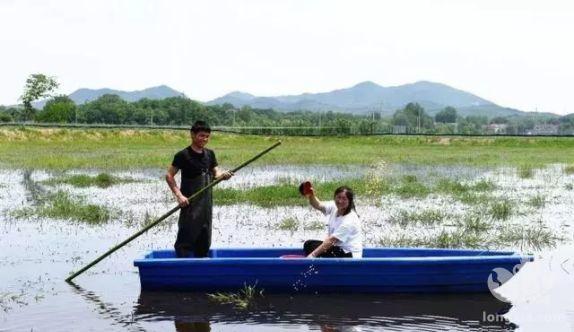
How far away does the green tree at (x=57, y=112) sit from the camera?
249 feet

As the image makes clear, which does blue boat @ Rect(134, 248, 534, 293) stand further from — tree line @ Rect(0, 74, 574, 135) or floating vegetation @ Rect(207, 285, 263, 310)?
tree line @ Rect(0, 74, 574, 135)

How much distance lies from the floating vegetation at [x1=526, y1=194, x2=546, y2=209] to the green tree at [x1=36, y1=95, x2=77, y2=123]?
207ft

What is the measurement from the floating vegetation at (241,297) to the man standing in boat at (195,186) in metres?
0.71

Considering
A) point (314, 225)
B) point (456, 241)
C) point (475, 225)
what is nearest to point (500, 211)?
point (475, 225)

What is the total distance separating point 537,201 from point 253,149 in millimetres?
24557

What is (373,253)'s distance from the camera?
34.9ft

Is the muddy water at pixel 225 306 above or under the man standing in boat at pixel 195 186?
under

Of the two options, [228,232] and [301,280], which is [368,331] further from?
[228,232]

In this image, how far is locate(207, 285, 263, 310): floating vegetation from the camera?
366 inches

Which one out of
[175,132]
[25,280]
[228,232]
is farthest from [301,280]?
[175,132]

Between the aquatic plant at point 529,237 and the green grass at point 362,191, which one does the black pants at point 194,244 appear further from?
the green grass at point 362,191

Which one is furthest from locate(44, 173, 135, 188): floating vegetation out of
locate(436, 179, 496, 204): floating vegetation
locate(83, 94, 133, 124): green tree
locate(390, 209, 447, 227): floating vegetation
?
locate(83, 94, 133, 124): green tree

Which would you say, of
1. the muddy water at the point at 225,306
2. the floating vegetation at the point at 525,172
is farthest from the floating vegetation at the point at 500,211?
the floating vegetation at the point at 525,172

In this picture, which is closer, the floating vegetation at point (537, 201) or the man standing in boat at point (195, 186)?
the man standing in boat at point (195, 186)
